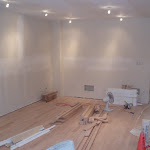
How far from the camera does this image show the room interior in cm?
441

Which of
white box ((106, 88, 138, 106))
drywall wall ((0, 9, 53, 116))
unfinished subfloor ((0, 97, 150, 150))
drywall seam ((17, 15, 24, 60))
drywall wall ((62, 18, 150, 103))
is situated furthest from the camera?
drywall wall ((62, 18, 150, 103))

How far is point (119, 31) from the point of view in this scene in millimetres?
6395

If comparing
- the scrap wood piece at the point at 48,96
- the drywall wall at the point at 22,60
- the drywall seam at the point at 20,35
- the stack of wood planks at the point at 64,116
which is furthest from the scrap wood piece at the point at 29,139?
the drywall seam at the point at 20,35

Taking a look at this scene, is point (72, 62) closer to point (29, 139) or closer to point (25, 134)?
point (25, 134)

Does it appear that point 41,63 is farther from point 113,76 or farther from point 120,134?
point 120,134

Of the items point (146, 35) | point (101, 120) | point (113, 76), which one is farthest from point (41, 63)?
point (146, 35)

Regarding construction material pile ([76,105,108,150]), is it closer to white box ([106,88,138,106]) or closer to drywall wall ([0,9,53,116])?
white box ([106,88,138,106])

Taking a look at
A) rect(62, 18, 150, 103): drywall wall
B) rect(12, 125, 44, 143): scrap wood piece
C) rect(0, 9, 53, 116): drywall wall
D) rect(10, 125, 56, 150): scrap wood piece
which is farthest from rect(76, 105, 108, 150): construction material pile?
rect(0, 9, 53, 116): drywall wall

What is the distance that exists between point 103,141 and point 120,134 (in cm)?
50

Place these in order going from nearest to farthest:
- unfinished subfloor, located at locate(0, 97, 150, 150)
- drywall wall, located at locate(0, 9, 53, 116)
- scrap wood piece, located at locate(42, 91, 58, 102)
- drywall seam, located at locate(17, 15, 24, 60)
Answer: unfinished subfloor, located at locate(0, 97, 150, 150) < drywall wall, located at locate(0, 9, 53, 116) < drywall seam, located at locate(17, 15, 24, 60) < scrap wood piece, located at locate(42, 91, 58, 102)

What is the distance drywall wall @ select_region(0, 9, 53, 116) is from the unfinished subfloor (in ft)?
1.41

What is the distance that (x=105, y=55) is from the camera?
6.64m

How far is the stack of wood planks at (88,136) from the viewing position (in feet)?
11.5

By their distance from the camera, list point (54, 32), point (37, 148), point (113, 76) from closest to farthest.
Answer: point (37, 148), point (113, 76), point (54, 32)
